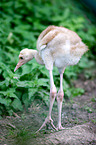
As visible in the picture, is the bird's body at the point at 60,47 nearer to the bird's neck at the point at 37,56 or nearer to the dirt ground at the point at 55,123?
the bird's neck at the point at 37,56

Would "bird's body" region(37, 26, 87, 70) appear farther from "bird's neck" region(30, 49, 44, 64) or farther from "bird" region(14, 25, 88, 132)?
"bird's neck" region(30, 49, 44, 64)

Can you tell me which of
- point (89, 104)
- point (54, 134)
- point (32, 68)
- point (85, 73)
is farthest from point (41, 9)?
point (54, 134)

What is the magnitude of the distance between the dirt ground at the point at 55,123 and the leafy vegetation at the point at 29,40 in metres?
0.24

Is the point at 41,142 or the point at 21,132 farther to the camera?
the point at 21,132

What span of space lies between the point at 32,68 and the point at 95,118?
1.80 meters

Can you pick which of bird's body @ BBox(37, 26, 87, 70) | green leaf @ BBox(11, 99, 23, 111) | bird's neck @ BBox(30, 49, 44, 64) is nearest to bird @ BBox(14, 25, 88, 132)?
bird's body @ BBox(37, 26, 87, 70)

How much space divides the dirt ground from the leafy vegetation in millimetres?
235

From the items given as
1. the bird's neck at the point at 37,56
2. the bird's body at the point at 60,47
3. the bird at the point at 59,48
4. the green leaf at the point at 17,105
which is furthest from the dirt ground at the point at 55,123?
the bird's body at the point at 60,47

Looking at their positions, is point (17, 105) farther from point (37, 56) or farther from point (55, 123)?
point (37, 56)

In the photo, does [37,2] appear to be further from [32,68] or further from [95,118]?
[95,118]

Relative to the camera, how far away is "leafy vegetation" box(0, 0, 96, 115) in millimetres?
4441

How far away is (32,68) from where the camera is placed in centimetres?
488

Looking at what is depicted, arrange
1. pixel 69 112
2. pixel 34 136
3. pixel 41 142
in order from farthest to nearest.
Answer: pixel 69 112 < pixel 34 136 < pixel 41 142

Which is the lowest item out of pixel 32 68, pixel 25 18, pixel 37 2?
pixel 32 68
